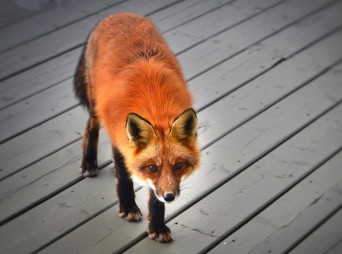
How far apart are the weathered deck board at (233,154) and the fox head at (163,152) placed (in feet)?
1.54

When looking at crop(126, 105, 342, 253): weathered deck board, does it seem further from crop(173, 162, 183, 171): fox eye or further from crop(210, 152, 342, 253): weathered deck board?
crop(173, 162, 183, 171): fox eye

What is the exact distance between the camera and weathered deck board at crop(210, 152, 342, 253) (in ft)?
9.79

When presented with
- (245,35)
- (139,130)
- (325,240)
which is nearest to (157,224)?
(139,130)

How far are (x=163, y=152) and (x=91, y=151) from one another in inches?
36.3

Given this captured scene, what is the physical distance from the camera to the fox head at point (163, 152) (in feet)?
8.57

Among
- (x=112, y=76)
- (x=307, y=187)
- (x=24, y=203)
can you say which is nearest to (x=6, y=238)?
(x=24, y=203)

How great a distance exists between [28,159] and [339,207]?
1.75 metres

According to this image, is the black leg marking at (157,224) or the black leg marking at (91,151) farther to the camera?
the black leg marking at (91,151)

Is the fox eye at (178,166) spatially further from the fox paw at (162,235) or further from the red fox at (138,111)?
the fox paw at (162,235)

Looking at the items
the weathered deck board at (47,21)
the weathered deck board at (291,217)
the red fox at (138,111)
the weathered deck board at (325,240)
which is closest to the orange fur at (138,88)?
the red fox at (138,111)

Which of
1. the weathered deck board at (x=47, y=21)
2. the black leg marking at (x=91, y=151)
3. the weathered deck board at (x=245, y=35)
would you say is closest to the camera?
the black leg marking at (x=91, y=151)

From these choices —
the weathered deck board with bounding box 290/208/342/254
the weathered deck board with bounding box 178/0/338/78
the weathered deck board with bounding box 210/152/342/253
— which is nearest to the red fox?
the weathered deck board with bounding box 210/152/342/253

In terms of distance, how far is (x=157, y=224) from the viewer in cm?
299

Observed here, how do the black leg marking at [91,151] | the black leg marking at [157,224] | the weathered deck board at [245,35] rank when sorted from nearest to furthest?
the black leg marking at [157,224] < the black leg marking at [91,151] < the weathered deck board at [245,35]
